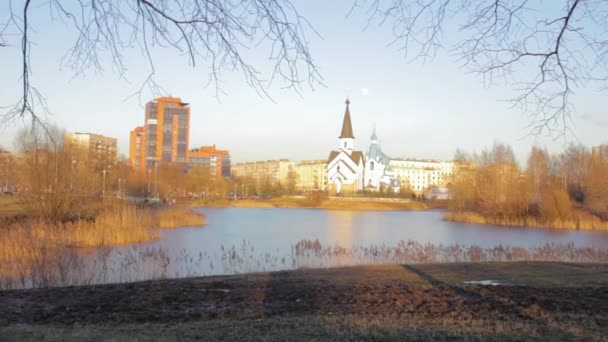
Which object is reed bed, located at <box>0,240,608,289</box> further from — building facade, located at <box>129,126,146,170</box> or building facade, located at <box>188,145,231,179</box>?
building facade, located at <box>188,145,231,179</box>

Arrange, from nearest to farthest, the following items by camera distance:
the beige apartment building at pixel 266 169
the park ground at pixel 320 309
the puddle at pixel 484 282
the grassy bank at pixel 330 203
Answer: the park ground at pixel 320 309
the puddle at pixel 484 282
the grassy bank at pixel 330 203
the beige apartment building at pixel 266 169

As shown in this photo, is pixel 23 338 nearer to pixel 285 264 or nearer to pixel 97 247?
pixel 285 264

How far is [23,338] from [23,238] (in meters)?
7.56

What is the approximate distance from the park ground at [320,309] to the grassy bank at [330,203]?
218 ft

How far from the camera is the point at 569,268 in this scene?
12.0 m

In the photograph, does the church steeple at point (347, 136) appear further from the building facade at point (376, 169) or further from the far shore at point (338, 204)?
the far shore at point (338, 204)

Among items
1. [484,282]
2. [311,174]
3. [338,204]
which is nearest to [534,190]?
[484,282]

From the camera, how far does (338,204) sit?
82.1 m

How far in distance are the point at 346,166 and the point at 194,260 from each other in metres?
89.1

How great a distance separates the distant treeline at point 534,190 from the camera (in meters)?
38.0

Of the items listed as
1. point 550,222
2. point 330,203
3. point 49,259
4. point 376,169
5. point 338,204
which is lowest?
point 550,222

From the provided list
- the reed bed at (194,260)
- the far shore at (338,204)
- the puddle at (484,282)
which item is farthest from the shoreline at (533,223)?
the far shore at (338,204)

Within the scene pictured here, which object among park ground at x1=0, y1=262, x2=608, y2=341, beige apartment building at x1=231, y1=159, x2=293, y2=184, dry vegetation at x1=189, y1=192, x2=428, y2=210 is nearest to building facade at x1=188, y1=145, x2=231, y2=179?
beige apartment building at x1=231, y1=159, x2=293, y2=184

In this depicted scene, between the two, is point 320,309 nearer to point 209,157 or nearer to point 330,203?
point 330,203
